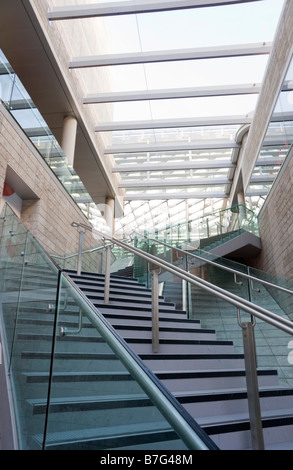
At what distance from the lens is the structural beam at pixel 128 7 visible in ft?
27.1

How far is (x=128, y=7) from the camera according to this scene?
8.59m

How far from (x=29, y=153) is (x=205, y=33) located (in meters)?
5.80

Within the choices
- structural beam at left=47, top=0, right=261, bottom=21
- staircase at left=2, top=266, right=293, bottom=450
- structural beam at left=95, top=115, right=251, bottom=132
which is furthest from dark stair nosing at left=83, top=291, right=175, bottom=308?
structural beam at left=95, top=115, right=251, bottom=132

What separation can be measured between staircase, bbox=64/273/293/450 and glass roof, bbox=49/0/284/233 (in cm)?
581

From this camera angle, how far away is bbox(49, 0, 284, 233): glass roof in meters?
9.52

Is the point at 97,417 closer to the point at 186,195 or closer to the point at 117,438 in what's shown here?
the point at 117,438

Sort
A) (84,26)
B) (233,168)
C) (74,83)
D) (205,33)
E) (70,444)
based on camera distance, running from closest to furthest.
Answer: (70,444) → (205,33) → (74,83) → (84,26) → (233,168)

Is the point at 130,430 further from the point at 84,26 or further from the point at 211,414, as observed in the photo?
the point at 84,26

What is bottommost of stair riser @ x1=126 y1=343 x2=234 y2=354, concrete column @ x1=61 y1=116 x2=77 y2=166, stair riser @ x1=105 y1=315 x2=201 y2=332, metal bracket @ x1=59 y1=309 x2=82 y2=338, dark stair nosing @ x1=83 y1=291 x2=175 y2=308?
stair riser @ x1=126 y1=343 x2=234 y2=354

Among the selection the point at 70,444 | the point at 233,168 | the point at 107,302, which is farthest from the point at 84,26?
the point at 70,444

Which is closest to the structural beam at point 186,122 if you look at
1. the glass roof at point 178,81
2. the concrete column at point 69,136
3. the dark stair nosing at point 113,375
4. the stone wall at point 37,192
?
the glass roof at point 178,81

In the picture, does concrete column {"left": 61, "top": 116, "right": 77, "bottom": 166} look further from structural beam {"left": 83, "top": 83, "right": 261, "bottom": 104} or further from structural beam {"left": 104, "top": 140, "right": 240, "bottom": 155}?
structural beam {"left": 104, "top": 140, "right": 240, "bottom": 155}

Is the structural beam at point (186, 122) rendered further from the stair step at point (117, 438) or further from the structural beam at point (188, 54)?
the stair step at point (117, 438)
